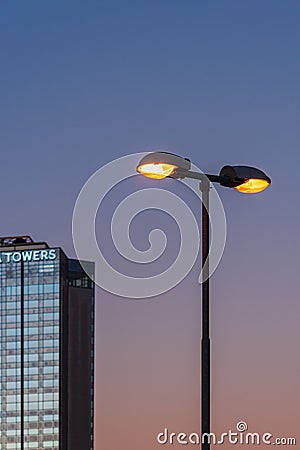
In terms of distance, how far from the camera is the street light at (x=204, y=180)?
18828 mm

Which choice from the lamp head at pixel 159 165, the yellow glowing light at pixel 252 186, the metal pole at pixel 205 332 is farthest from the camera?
the yellow glowing light at pixel 252 186

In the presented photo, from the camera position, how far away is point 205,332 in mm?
19094

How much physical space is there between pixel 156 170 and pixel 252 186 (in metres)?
1.85

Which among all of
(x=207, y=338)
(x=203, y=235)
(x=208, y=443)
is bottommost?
(x=208, y=443)

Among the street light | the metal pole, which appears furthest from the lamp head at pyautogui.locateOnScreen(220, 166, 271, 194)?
the metal pole

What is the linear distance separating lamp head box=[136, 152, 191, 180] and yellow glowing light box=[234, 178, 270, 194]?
1.37 meters

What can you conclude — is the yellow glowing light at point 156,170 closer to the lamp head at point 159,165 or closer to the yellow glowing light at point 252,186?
the lamp head at point 159,165

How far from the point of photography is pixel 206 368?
19.0 m

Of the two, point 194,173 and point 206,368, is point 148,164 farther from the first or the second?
point 206,368

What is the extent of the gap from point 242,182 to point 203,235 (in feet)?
3.90

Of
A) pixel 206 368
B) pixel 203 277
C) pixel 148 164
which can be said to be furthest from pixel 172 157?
pixel 206 368

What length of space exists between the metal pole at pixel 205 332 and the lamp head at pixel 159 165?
648 millimetres

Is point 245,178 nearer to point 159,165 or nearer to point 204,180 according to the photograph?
point 204,180

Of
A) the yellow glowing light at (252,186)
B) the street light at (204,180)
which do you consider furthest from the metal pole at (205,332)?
the yellow glowing light at (252,186)
